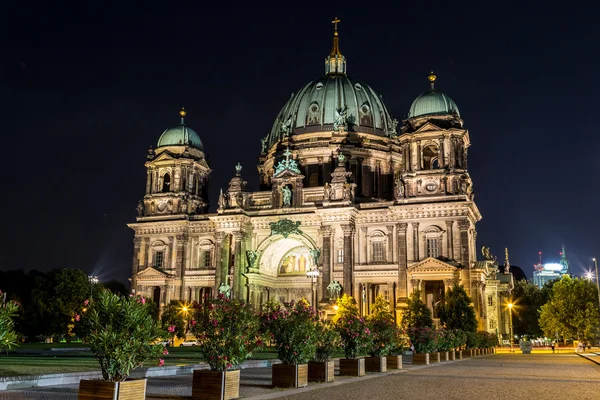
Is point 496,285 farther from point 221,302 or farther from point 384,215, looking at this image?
point 221,302

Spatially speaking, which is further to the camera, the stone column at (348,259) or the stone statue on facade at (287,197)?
the stone statue on facade at (287,197)

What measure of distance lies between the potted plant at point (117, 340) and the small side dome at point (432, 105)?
204 feet

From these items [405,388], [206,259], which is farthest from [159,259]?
[405,388]

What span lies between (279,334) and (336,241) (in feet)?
164

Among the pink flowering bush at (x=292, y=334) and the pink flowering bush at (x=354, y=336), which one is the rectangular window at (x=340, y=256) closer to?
the pink flowering bush at (x=354, y=336)

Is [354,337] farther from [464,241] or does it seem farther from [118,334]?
[464,241]

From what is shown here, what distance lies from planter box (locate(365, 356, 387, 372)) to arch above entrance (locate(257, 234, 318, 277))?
43727mm

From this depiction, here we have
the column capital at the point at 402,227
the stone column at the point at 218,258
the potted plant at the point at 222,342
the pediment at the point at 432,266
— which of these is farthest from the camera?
the stone column at the point at 218,258

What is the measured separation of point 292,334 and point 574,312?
2586 inches

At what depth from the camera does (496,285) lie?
82.6 meters

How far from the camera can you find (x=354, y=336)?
26953 millimetres

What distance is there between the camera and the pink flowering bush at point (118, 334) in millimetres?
14797

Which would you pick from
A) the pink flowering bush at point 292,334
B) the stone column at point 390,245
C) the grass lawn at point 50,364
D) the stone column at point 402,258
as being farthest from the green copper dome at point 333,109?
the pink flowering bush at point 292,334

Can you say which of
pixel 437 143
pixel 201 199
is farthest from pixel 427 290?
pixel 201 199
